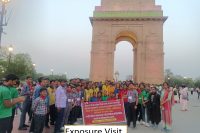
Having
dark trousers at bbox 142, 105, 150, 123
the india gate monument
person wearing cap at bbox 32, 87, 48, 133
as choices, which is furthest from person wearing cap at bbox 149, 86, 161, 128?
the india gate monument

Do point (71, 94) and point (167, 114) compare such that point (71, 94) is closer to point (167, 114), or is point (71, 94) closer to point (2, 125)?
point (167, 114)

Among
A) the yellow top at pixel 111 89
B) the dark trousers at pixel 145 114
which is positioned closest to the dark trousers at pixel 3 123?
the dark trousers at pixel 145 114

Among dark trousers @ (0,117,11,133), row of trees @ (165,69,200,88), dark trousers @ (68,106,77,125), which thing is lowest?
dark trousers @ (68,106,77,125)

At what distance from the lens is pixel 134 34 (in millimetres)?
32906

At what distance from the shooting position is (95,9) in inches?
1299

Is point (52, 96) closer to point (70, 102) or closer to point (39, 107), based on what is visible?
point (70, 102)

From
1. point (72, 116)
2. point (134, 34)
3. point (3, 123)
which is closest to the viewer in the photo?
point (3, 123)

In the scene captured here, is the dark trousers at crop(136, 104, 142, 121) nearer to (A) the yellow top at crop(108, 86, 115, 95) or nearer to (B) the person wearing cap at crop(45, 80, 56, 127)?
(A) the yellow top at crop(108, 86, 115, 95)

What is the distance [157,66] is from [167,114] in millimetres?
22002

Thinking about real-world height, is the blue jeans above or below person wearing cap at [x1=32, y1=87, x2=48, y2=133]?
below

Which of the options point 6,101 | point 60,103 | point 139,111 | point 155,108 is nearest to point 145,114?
point 139,111

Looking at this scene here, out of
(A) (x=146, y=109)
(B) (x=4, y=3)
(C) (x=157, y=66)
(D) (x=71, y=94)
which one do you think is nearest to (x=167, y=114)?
(A) (x=146, y=109)

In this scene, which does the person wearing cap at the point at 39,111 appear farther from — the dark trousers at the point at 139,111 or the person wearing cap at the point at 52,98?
the dark trousers at the point at 139,111

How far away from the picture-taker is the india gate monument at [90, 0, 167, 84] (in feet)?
104
